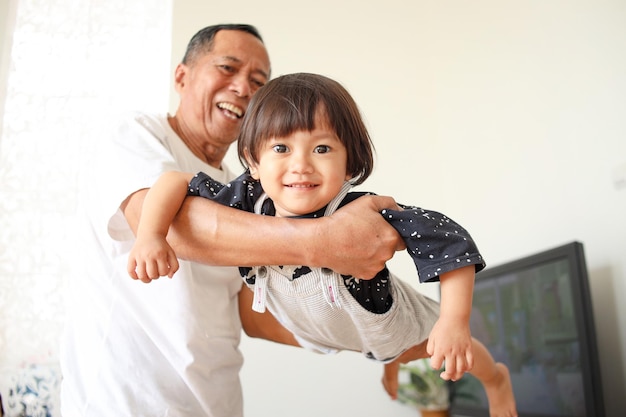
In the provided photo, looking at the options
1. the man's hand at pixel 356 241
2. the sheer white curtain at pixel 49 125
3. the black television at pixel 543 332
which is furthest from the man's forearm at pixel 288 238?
the sheer white curtain at pixel 49 125

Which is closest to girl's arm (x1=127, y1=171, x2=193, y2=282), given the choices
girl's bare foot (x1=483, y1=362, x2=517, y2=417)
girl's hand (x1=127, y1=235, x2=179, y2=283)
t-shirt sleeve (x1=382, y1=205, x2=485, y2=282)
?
girl's hand (x1=127, y1=235, x2=179, y2=283)

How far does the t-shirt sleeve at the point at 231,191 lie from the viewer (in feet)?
3.52

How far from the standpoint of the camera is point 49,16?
10.3 feet

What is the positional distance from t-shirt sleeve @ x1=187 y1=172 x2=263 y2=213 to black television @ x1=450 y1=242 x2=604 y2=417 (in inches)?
56.8

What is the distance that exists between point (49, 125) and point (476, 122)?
220 cm

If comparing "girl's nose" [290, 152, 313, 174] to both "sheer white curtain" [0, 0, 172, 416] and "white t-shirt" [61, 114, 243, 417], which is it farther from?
"sheer white curtain" [0, 0, 172, 416]

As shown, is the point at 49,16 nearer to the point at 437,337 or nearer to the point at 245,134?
the point at 245,134

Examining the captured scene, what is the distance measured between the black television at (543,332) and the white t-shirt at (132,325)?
1.32m

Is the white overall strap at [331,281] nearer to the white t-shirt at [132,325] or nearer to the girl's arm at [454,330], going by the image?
the girl's arm at [454,330]

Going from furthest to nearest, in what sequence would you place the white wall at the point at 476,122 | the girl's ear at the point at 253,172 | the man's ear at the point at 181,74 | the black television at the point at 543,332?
the white wall at the point at 476,122 < the black television at the point at 543,332 < the man's ear at the point at 181,74 < the girl's ear at the point at 253,172

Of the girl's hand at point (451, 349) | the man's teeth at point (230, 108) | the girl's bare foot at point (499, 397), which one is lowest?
the girl's bare foot at point (499, 397)

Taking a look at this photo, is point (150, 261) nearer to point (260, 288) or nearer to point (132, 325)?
point (260, 288)

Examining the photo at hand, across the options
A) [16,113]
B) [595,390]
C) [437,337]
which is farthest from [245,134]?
[16,113]

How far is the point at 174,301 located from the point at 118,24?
96.3 inches
